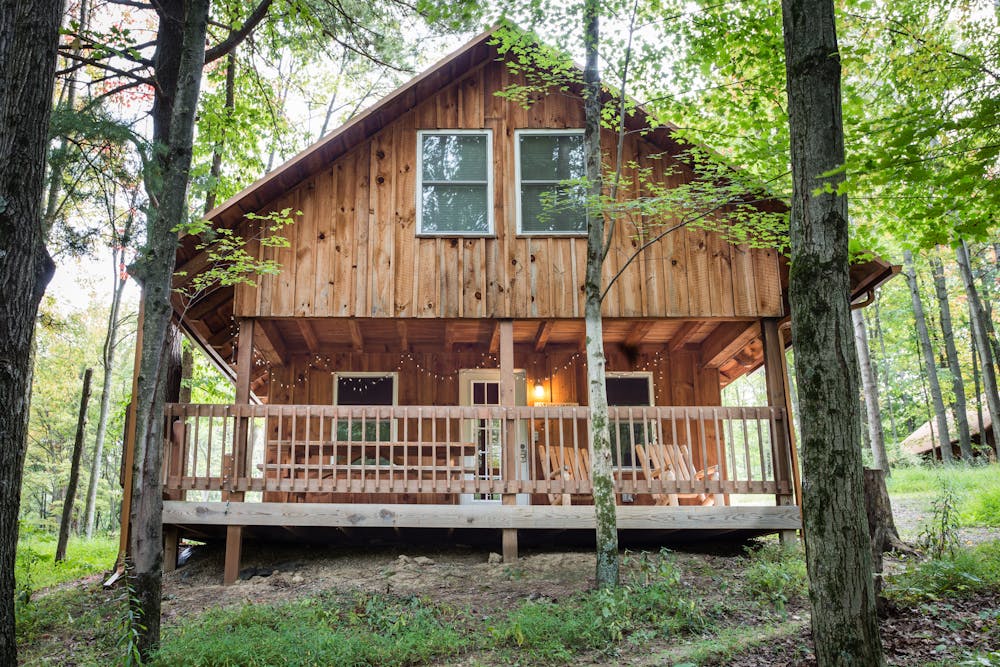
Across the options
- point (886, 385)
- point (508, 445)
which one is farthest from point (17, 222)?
point (886, 385)

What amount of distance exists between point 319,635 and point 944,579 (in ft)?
17.6

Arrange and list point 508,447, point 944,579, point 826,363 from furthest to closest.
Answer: point 508,447 < point 944,579 < point 826,363

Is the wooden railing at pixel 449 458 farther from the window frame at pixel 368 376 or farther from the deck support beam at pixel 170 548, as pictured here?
the window frame at pixel 368 376

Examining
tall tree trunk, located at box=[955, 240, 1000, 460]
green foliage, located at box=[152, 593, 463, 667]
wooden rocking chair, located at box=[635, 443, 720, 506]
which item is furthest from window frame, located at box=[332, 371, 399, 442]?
tall tree trunk, located at box=[955, 240, 1000, 460]

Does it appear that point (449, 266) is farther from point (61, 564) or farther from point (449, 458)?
point (61, 564)

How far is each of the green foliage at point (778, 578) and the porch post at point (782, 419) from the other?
0.82 meters

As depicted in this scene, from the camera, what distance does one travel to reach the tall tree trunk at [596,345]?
7.18 meters

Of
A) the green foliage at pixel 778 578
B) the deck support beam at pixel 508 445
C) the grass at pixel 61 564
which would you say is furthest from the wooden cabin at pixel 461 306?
the grass at pixel 61 564

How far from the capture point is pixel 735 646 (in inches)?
218

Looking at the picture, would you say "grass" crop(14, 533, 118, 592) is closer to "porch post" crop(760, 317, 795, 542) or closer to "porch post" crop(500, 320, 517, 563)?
"porch post" crop(500, 320, 517, 563)

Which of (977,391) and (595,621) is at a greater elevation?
(977,391)

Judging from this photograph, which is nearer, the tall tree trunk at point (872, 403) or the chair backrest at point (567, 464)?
the chair backrest at point (567, 464)

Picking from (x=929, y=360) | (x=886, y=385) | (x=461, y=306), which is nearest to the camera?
(x=461, y=306)

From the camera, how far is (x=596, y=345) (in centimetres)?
761
